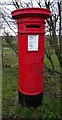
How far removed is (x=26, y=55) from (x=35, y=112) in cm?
120

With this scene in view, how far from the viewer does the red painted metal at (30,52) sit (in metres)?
1.94

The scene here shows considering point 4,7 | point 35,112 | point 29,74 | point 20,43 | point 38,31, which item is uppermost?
point 4,7

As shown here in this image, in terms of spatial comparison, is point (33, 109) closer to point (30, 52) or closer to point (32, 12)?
point (30, 52)

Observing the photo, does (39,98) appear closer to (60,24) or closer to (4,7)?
(60,24)

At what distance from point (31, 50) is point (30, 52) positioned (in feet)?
0.15

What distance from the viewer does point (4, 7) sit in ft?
11.2

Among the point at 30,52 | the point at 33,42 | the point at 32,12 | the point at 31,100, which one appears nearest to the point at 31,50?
the point at 30,52

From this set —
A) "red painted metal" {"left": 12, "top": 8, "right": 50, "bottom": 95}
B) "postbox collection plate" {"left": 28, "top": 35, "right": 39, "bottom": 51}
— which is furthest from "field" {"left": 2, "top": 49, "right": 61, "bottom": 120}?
"postbox collection plate" {"left": 28, "top": 35, "right": 39, "bottom": 51}

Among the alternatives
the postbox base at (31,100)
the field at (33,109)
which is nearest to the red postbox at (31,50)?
the postbox base at (31,100)

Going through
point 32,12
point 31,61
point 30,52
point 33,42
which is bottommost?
point 31,61

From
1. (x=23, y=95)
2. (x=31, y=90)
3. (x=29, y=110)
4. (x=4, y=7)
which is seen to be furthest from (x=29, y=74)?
(x=4, y=7)

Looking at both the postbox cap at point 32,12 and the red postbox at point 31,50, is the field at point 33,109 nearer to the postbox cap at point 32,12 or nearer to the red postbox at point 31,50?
the red postbox at point 31,50

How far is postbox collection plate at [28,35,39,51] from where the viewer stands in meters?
2.05

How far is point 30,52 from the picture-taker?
211 centimetres
